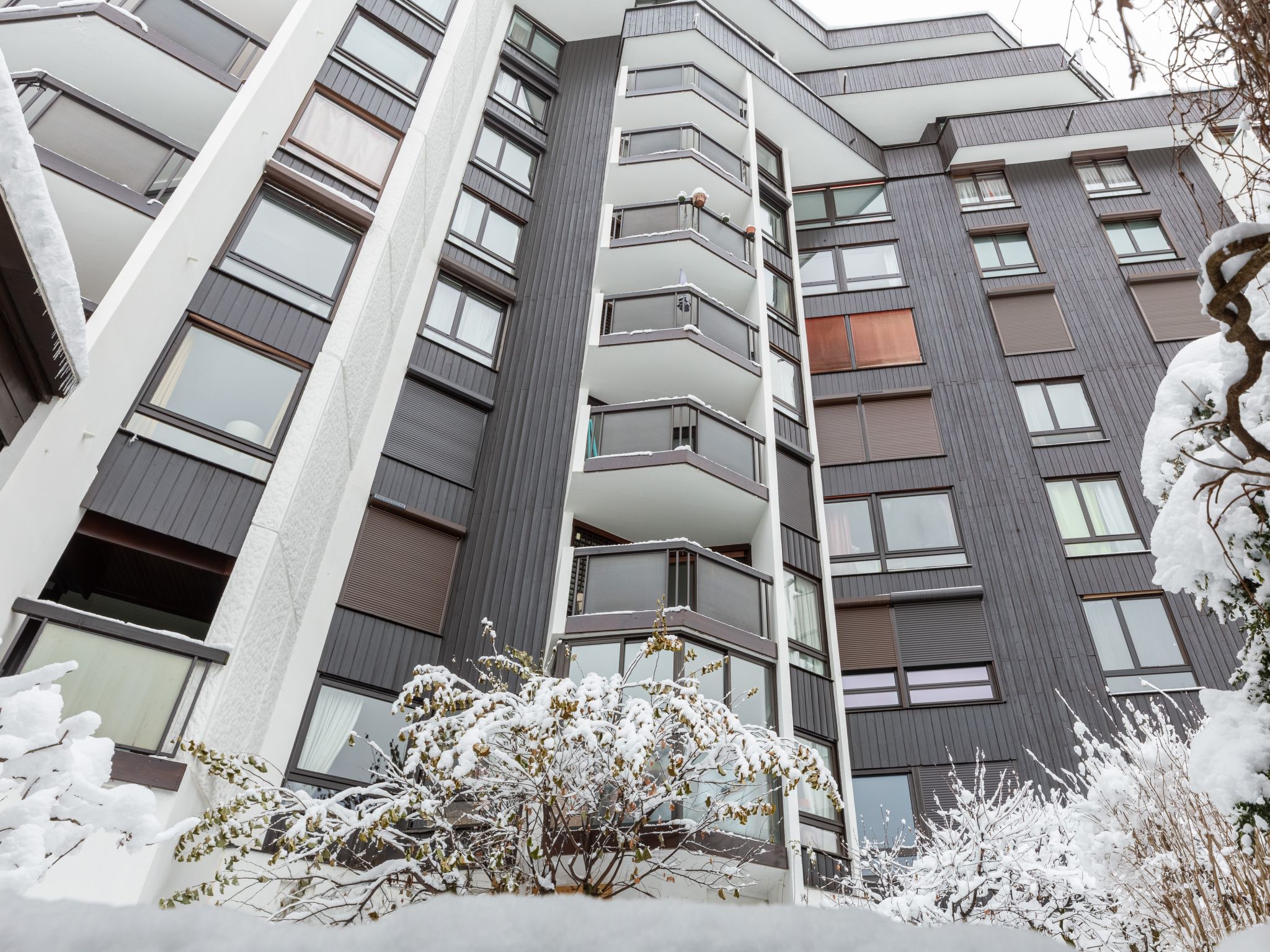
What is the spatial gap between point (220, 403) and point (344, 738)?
5.00 meters

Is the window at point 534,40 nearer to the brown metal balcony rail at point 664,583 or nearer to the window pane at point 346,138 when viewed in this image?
the window pane at point 346,138

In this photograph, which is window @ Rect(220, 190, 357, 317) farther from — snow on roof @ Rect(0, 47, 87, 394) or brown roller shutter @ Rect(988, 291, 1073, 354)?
brown roller shutter @ Rect(988, 291, 1073, 354)

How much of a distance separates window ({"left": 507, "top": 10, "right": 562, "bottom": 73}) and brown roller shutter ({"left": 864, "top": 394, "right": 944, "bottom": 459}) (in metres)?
12.7

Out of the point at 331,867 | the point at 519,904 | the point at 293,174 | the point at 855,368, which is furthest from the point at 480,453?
the point at 519,904

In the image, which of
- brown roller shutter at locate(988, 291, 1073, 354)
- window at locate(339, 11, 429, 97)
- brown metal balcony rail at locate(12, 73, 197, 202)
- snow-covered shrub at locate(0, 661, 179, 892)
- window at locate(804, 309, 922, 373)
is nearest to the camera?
snow-covered shrub at locate(0, 661, 179, 892)

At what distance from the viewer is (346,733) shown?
38.9ft

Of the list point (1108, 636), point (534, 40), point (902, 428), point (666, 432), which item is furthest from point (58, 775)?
point (534, 40)

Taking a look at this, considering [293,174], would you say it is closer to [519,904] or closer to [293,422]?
[293,422]

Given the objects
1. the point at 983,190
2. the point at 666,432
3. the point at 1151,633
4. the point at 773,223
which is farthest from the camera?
the point at 983,190

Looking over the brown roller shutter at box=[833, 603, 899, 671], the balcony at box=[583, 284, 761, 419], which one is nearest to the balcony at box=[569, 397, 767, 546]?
the balcony at box=[583, 284, 761, 419]

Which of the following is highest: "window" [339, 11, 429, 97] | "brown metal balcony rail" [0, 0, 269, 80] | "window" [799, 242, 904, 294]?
"window" [799, 242, 904, 294]

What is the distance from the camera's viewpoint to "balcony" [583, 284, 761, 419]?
16.1 metres

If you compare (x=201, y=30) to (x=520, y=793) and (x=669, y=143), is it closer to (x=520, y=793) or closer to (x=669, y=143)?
(x=669, y=143)

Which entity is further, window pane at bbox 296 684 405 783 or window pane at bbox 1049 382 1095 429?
window pane at bbox 1049 382 1095 429
